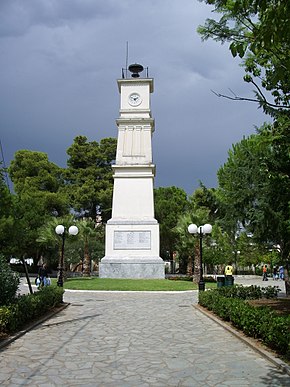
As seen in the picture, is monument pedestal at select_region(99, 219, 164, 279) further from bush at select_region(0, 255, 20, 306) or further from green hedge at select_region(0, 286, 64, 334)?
bush at select_region(0, 255, 20, 306)

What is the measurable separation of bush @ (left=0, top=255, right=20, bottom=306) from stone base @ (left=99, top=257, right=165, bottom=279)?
1702 centimetres

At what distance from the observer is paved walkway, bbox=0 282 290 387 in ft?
19.6

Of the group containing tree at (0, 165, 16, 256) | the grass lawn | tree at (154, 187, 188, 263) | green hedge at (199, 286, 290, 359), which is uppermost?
tree at (154, 187, 188, 263)

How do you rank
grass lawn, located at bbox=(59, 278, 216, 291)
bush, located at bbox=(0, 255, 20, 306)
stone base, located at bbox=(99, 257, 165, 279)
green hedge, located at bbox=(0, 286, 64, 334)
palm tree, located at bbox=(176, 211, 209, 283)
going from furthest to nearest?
1. palm tree, located at bbox=(176, 211, 209, 283)
2. stone base, located at bbox=(99, 257, 165, 279)
3. grass lawn, located at bbox=(59, 278, 216, 291)
4. bush, located at bbox=(0, 255, 20, 306)
5. green hedge, located at bbox=(0, 286, 64, 334)

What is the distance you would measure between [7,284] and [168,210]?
3547 cm

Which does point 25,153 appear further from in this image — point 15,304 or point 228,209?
point 15,304

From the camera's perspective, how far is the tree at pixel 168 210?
147 ft

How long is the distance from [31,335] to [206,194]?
8729 millimetres

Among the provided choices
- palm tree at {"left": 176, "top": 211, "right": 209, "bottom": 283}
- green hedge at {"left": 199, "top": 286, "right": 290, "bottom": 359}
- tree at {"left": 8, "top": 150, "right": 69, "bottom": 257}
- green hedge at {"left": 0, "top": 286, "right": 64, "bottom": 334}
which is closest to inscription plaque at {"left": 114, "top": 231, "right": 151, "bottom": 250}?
palm tree at {"left": 176, "top": 211, "right": 209, "bottom": 283}

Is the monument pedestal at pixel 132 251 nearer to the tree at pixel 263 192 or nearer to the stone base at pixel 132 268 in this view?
the stone base at pixel 132 268

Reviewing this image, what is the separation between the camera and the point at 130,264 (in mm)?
27891

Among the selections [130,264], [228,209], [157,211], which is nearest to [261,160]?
[228,209]

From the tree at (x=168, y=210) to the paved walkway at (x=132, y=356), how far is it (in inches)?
1272

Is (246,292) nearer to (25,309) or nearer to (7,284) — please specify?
(25,309)
